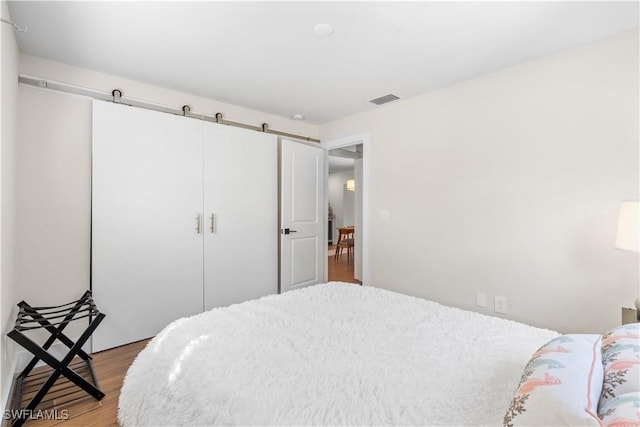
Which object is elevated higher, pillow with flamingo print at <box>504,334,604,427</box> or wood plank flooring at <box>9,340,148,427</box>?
pillow with flamingo print at <box>504,334,604,427</box>

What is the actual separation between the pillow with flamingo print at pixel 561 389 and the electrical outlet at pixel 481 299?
71.1 inches

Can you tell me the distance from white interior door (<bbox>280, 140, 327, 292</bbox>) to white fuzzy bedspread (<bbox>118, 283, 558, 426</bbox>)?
201 centimetres

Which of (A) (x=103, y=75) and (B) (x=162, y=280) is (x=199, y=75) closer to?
(A) (x=103, y=75)

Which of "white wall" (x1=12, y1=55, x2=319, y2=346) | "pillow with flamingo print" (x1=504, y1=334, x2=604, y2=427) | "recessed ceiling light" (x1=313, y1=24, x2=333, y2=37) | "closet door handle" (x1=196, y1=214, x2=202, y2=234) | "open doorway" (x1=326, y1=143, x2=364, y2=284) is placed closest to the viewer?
"pillow with flamingo print" (x1=504, y1=334, x2=604, y2=427)

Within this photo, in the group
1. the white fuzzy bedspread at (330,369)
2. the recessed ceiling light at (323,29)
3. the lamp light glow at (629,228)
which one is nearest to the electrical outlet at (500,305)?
the lamp light glow at (629,228)

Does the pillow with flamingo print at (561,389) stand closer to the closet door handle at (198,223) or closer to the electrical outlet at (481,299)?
the electrical outlet at (481,299)

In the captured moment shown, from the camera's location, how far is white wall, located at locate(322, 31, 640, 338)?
6.65ft

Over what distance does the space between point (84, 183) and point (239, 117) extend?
5.37 ft

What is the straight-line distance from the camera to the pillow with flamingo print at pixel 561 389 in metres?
0.64

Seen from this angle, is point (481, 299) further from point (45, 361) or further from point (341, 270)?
point (341, 270)

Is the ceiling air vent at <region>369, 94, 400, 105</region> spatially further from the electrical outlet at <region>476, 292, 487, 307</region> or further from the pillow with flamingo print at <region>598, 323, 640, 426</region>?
the pillow with flamingo print at <region>598, 323, 640, 426</region>

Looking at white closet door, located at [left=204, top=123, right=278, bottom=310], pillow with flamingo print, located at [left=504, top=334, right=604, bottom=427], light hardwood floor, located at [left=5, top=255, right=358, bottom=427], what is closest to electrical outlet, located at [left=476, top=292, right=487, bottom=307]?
pillow with flamingo print, located at [left=504, top=334, right=604, bottom=427]

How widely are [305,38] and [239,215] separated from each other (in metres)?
1.90

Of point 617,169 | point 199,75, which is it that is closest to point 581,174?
point 617,169
